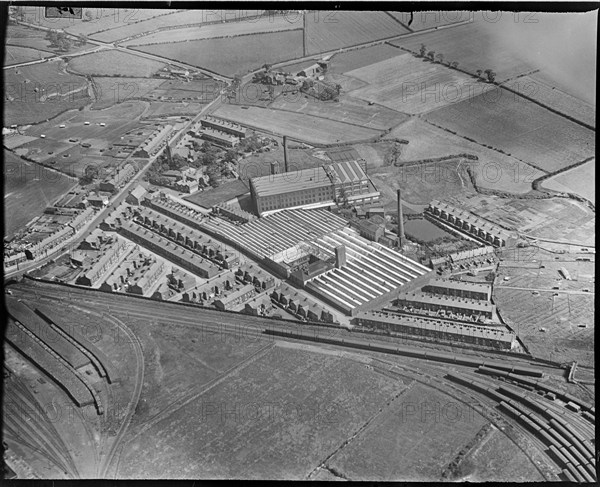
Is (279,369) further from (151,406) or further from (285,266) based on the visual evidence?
(285,266)

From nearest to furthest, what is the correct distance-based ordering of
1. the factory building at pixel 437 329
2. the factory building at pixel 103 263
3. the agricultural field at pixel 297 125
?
the factory building at pixel 437 329 < the factory building at pixel 103 263 < the agricultural field at pixel 297 125

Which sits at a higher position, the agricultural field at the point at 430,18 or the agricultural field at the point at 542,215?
the agricultural field at the point at 430,18

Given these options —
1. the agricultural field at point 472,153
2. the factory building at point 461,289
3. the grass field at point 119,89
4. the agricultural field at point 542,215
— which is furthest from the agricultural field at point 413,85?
the factory building at point 461,289

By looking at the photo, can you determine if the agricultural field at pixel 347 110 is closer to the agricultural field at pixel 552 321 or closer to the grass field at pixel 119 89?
the grass field at pixel 119 89

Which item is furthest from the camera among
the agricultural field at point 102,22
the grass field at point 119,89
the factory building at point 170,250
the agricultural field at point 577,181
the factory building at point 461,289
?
the agricultural field at point 102,22

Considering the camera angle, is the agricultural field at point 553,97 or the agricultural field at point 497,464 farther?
the agricultural field at point 553,97

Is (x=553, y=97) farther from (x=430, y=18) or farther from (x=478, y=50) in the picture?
(x=430, y=18)
